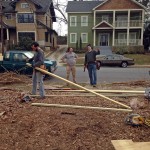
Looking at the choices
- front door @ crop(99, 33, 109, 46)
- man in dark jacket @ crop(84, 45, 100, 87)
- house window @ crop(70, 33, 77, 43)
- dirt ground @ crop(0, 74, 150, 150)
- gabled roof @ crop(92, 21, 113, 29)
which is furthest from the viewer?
house window @ crop(70, 33, 77, 43)

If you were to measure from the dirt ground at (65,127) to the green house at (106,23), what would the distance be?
106 ft

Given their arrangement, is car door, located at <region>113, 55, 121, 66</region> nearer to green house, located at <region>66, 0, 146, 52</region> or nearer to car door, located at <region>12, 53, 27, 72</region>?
car door, located at <region>12, 53, 27, 72</region>

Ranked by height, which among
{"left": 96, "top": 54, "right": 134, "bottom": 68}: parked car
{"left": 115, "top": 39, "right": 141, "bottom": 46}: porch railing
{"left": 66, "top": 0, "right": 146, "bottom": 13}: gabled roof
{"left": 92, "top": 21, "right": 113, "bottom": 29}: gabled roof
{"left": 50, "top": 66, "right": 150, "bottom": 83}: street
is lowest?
{"left": 50, "top": 66, "right": 150, "bottom": 83}: street

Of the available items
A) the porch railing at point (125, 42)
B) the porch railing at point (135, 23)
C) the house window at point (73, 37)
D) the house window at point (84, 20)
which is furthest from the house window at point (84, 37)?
the porch railing at point (135, 23)

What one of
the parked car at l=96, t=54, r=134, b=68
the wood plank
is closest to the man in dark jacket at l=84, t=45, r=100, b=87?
the wood plank

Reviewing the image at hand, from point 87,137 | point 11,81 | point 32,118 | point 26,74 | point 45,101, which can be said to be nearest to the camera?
A: point 87,137

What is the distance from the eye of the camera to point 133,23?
39.0m

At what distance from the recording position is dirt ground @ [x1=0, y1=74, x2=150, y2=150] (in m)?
4.36

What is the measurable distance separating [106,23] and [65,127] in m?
35.0

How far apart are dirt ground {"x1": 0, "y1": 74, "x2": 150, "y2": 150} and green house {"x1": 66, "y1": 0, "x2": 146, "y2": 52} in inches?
1269

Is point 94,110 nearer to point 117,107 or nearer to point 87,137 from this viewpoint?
point 117,107

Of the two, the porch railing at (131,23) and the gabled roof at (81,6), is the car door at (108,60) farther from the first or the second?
the gabled roof at (81,6)

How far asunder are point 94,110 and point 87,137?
1557 mm

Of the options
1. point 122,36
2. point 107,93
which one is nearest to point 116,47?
point 122,36
